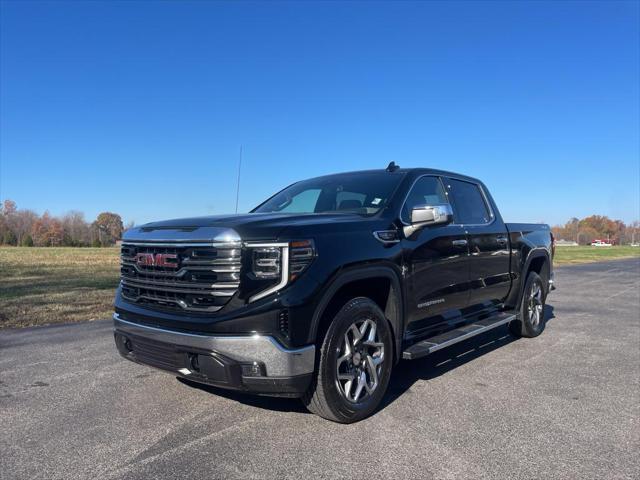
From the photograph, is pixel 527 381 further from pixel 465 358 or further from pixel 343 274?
pixel 343 274

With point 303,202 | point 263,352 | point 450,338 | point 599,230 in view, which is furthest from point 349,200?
point 599,230

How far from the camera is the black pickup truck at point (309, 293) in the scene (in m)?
3.22

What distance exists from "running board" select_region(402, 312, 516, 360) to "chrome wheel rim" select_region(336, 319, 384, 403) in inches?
13.9

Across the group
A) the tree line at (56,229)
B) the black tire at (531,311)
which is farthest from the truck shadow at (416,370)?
the tree line at (56,229)

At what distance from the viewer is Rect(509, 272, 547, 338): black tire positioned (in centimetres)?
650

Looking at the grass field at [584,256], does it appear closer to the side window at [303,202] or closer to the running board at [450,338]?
the running board at [450,338]

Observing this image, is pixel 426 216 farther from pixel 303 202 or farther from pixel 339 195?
pixel 303 202

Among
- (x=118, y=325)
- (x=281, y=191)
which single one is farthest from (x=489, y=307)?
(x=118, y=325)

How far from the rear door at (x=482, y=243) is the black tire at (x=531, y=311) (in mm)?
622

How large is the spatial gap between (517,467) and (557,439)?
0.62m

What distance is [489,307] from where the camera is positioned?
18.9 ft

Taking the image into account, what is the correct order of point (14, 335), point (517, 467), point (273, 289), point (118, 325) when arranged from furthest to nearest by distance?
point (14, 335) < point (118, 325) < point (273, 289) < point (517, 467)

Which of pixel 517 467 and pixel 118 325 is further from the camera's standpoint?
pixel 118 325

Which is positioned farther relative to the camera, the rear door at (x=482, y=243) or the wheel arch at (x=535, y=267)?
the wheel arch at (x=535, y=267)
